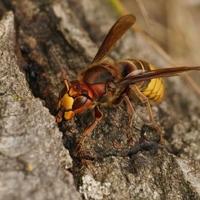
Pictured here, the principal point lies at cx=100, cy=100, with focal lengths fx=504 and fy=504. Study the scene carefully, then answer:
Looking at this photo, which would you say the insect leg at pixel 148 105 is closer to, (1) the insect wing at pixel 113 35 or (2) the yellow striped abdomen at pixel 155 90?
(2) the yellow striped abdomen at pixel 155 90

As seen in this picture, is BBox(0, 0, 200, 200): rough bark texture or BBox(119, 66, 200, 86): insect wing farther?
BBox(119, 66, 200, 86): insect wing

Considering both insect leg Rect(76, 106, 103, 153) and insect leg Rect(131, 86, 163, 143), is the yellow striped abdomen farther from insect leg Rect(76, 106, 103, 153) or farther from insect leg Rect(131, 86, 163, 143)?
insect leg Rect(76, 106, 103, 153)

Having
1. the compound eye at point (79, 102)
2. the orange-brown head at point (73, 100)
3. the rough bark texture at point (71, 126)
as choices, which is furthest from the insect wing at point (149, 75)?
the compound eye at point (79, 102)

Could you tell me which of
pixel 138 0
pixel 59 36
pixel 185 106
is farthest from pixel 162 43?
pixel 59 36

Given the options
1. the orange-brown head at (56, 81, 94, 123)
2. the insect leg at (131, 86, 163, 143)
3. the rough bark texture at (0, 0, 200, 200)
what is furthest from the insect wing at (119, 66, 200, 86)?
the orange-brown head at (56, 81, 94, 123)

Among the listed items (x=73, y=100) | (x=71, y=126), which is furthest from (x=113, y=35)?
(x=71, y=126)

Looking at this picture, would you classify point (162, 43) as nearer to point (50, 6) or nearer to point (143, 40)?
point (143, 40)
